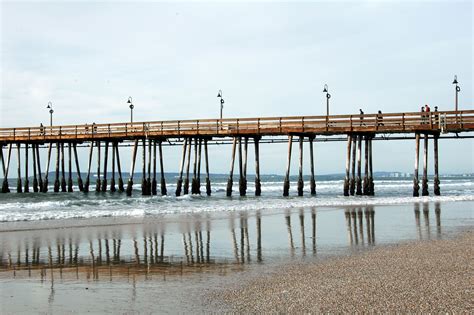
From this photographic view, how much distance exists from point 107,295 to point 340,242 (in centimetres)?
602

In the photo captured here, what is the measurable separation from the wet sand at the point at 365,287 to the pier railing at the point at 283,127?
1776 cm

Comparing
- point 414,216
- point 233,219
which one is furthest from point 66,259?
point 414,216

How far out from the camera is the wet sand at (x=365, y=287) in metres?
5.89

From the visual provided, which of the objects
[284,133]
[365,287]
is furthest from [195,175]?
[365,287]

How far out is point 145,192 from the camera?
32531 mm

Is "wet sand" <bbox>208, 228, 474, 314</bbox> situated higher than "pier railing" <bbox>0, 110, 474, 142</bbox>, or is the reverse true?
"pier railing" <bbox>0, 110, 474, 142</bbox>

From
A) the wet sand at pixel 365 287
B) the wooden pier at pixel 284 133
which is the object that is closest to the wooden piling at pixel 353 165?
the wooden pier at pixel 284 133

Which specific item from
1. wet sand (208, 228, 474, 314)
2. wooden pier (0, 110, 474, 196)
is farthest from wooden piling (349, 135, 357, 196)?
wet sand (208, 228, 474, 314)

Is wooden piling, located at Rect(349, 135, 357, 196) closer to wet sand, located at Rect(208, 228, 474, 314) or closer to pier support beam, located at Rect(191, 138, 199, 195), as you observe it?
pier support beam, located at Rect(191, 138, 199, 195)

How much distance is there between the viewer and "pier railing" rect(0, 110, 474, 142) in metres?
25.8

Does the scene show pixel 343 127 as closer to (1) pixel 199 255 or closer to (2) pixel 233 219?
(2) pixel 233 219

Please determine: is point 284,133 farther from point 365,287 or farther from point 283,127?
point 365,287

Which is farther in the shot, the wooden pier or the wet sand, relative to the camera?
the wooden pier

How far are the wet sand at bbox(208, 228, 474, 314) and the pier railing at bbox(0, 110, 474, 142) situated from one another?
17759mm
